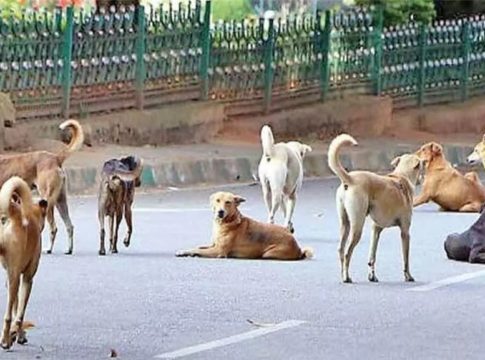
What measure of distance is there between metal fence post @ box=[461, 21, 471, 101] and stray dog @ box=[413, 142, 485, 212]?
11.9 metres

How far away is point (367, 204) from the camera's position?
12250 mm

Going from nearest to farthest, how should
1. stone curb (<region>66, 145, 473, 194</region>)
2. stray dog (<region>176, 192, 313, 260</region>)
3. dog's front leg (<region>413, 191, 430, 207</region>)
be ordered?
stray dog (<region>176, 192, 313, 260</region>) → dog's front leg (<region>413, 191, 430, 207</region>) → stone curb (<region>66, 145, 473, 194</region>)

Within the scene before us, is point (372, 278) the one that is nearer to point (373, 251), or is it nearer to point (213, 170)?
point (373, 251)

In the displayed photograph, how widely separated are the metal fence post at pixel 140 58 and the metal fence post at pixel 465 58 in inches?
320

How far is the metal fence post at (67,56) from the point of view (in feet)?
72.0

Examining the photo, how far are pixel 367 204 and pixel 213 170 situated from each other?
31.7ft

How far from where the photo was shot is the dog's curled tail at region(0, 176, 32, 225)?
30.2 feet

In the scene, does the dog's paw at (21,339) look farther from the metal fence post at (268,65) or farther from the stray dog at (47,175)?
the metal fence post at (268,65)

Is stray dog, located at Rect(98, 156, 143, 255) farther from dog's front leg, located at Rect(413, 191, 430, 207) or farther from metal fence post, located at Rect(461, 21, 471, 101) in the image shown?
metal fence post, located at Rect(461, 21, 471, 101)

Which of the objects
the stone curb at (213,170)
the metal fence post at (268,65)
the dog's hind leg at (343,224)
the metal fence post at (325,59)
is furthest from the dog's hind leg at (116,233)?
the metal fence post at (325,59)

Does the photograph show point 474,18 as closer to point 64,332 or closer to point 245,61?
point 245,61

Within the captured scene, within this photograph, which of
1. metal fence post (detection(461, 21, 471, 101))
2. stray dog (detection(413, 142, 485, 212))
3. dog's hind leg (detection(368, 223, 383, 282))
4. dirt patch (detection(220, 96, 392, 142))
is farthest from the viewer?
metal fence post (detection(461, 21, 471, 101))

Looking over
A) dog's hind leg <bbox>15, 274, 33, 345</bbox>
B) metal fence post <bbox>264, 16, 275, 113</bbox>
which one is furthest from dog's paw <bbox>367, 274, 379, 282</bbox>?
metal fence post <bbox>264, 16, 275, 113</bbox>

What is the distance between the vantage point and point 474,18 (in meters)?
30.6
